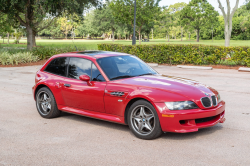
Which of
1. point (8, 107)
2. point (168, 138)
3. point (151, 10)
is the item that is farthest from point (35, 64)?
point (151, 10)

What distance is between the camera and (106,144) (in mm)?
5086

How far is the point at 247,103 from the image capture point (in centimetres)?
830

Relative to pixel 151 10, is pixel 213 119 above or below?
below

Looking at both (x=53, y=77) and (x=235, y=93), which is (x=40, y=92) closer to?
(x=53, y=77)

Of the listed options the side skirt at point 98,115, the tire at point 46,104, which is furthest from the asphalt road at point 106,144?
the side skirt at point 98,115

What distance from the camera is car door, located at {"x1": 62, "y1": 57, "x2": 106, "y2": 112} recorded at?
578cm

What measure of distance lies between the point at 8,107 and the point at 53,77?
2.16 metres

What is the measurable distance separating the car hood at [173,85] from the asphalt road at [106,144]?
31.6 inches

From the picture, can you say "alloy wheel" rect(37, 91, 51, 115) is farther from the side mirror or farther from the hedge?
the hedge

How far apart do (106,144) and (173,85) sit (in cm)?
156

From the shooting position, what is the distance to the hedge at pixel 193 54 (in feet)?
60.8

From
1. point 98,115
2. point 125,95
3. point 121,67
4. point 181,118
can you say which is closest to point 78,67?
point 121,67

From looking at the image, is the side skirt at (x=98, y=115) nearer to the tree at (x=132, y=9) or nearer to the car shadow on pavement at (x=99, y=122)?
the car shadow on pavement at (x=99, y=122)

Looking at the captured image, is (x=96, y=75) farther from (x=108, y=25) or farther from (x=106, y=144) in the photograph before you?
(x=108, y=25)
